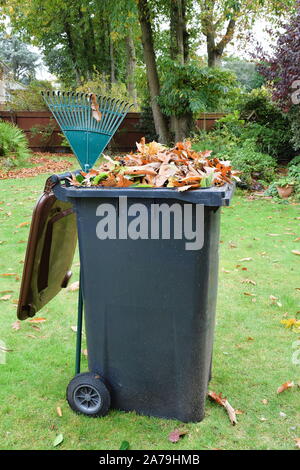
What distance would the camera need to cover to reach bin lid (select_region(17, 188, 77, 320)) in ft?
6.75

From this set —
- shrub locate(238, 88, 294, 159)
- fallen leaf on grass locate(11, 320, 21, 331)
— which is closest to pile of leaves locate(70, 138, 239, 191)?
fallen leaf on grass locate(11, 320, 21, 331)

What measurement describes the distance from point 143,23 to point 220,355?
1134 cm

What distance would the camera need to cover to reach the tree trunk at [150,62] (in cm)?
1183

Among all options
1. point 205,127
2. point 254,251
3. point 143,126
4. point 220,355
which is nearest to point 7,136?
point 143,126

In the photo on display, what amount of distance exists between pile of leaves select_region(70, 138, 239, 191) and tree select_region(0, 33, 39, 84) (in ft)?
158

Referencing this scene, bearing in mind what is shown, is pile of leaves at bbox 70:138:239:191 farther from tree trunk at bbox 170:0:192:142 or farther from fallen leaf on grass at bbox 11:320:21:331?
tree trunk at bbox 170:0:192:142

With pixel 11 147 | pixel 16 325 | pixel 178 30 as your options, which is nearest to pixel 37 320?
pixel 16 325

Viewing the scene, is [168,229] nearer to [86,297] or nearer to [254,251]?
[86,297]

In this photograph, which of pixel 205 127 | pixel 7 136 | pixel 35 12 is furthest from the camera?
pixel 35 12

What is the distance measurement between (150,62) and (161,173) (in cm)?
1108

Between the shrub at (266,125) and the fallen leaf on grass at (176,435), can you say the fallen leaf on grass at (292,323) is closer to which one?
the fallen leaf on grass at (176,435)

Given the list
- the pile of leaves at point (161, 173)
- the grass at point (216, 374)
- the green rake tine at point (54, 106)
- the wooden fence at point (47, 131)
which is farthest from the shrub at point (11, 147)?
the pile of leaves at point (161, 173)

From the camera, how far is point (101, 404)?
212cm
